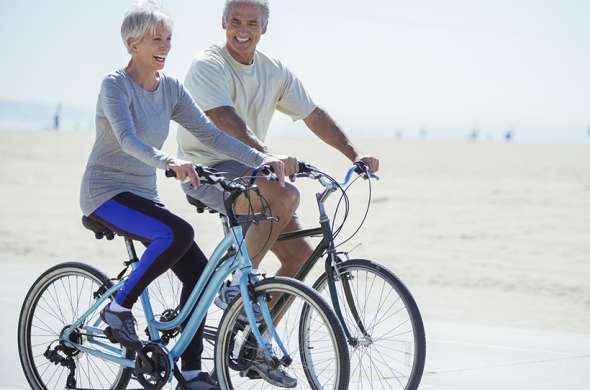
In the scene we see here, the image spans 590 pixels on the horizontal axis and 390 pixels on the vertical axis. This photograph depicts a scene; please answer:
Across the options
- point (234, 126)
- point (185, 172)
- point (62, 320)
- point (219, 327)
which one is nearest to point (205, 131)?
point (234, 126)

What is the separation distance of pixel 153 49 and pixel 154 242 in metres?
0.81

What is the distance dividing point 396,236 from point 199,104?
1145cm

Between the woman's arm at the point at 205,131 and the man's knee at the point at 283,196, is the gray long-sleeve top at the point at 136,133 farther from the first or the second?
the man's knee at the point at 283,196

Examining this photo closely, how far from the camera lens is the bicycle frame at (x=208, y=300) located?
427 cm

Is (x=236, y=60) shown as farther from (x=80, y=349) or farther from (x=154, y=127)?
(x=80, y=349)

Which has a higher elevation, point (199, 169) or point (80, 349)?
point (199, 169)

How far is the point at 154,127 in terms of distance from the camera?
4.55 meters

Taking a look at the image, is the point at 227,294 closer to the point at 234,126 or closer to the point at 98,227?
the point at 98,227

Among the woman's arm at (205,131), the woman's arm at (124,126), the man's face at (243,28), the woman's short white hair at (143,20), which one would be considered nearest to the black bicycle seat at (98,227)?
the woman's arm at (124,126)

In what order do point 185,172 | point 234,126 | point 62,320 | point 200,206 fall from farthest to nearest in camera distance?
point 62,320 → point 200,206 → point 234,126 → point 185,172

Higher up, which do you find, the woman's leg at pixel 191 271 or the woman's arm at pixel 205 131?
the woman's arm at pixel 205 131

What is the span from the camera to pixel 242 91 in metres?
5.25

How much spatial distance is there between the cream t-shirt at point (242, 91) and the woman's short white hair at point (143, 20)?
0.59m

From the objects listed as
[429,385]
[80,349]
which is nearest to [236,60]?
[80,349]
